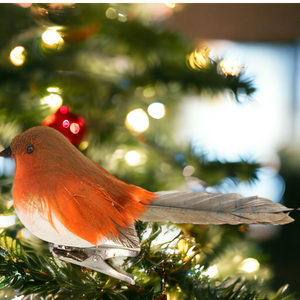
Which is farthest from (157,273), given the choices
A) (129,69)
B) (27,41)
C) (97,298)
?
(27,41)

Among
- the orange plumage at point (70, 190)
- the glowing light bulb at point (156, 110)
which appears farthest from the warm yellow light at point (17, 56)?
the glowing light bulb at point (156, 110)


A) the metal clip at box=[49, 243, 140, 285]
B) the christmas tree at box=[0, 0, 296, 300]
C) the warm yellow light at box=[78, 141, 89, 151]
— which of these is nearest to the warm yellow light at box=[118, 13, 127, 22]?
the christmas tree at box=[0, 0, 296, 300]

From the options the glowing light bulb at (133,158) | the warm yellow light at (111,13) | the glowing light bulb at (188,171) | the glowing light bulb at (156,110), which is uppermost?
the warm yellow light at (111,13)

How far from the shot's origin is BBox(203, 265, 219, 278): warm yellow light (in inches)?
18.4

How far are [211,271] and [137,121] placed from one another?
0.91 feet

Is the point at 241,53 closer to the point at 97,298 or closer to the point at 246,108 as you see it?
the point at 246,108

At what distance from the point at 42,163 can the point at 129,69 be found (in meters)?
0.21

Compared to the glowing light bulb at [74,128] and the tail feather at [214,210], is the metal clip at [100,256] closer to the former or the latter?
the tail feather at [214,210]

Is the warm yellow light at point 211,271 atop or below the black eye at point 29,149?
below

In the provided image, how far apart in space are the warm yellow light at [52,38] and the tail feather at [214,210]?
1.02 feet

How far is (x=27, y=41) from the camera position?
488 mm

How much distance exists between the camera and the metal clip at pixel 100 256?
44 cm

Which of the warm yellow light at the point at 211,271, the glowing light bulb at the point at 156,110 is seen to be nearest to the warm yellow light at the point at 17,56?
the glowing light bulb at the point at 156,110

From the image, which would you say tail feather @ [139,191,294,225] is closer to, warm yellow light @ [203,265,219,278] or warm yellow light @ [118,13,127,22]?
warm yellow light @ [203,265,219,278]
